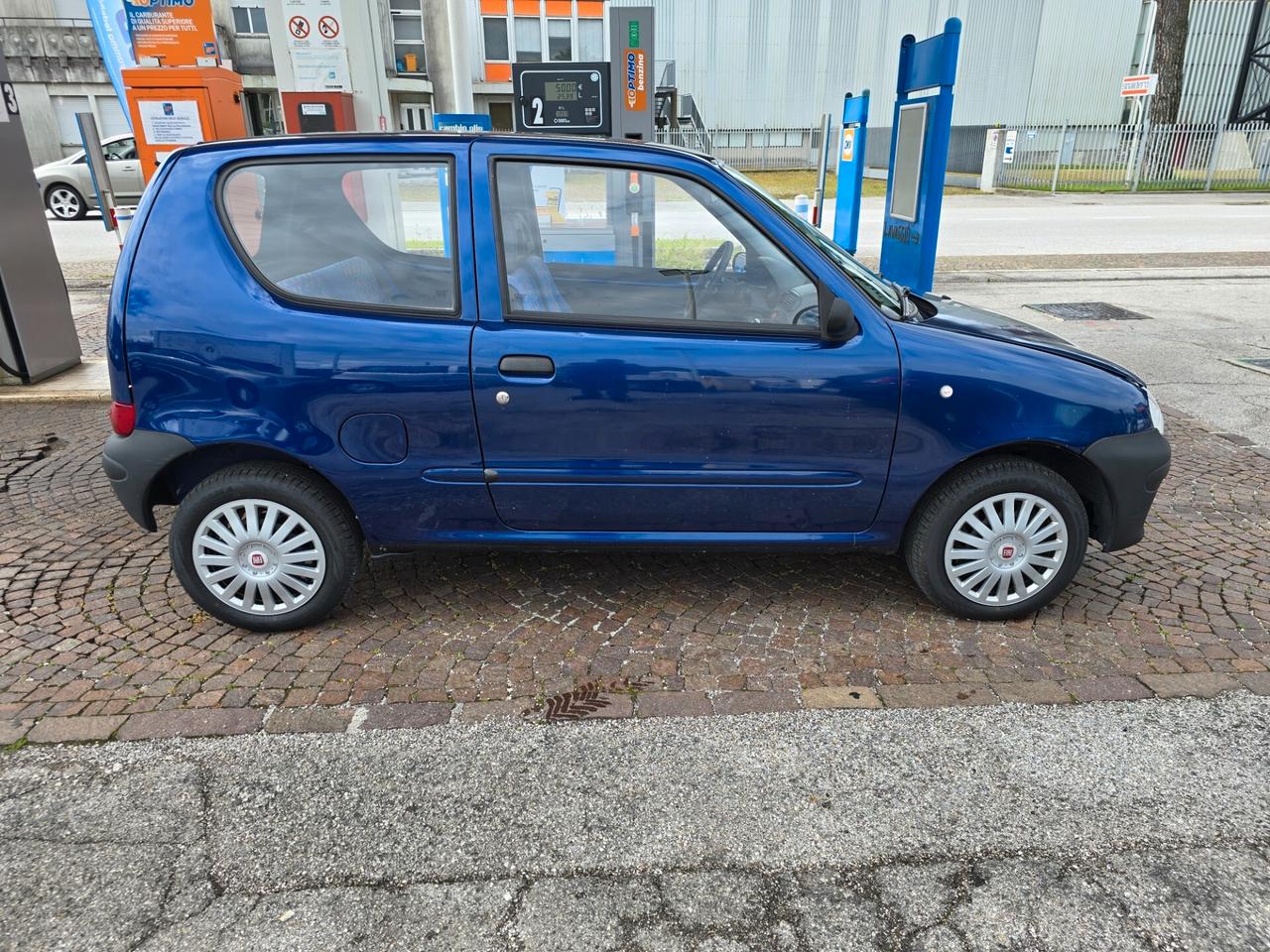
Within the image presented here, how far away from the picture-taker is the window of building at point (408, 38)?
2722 centimetres

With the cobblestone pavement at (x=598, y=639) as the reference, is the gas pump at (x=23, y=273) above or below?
above

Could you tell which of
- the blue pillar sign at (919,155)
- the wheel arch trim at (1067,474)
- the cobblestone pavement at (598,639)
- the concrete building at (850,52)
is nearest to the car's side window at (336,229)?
the cobblestone pavement at (598,639)

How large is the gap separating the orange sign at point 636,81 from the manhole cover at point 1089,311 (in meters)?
5.13

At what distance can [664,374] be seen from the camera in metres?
3.27

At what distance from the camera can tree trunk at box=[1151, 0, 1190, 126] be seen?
1022 inches

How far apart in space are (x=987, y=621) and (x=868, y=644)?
0.58m

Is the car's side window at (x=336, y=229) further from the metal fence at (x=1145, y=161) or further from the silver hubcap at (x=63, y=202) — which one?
the metal fence at (x=1145, y=161)

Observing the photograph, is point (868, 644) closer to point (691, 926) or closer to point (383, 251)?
point (691, 926)

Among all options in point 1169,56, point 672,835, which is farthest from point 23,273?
point 1169,56

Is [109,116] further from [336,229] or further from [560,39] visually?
[336,229]

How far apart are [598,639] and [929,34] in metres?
38.2

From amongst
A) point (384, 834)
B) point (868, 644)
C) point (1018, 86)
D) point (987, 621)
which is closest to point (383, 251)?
point (384, 834)

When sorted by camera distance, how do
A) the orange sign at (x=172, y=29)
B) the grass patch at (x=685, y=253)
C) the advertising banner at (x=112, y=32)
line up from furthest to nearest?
the advertising banner at (x=112, y=32), the orange sign at (x=172, y=29), the grass patch at (x=685, y=253)

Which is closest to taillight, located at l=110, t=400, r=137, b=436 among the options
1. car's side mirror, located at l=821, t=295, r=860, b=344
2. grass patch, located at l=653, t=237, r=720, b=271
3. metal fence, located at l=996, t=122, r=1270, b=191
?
grass patch, located at l=653, t=237, r=720, b=271
